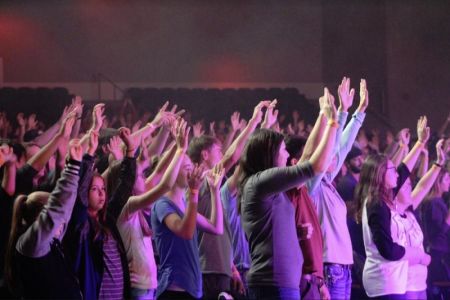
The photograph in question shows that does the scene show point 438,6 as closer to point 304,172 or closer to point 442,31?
point 442,31

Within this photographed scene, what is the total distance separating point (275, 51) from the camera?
22.7ft

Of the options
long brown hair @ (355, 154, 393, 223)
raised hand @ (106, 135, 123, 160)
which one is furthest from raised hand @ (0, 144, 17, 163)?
long brown hair @ (355, 154, 393, 223)

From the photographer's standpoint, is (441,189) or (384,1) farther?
(384,1)

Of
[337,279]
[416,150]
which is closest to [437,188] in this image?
[416,150]

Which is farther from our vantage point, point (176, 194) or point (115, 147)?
point (115, 147)

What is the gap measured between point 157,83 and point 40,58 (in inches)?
44.9

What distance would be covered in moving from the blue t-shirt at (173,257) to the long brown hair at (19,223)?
71cm

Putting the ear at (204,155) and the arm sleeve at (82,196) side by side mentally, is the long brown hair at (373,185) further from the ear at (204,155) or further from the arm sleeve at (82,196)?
the arm sleeve at (82,196)

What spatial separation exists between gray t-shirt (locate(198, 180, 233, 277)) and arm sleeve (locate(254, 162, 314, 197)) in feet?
3.52

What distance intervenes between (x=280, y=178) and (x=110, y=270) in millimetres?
953

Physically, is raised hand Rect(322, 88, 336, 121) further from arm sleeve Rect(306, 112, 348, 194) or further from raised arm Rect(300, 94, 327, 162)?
arm sleeve Rect(306, 112, 348, 194)

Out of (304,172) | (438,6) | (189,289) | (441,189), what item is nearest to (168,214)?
(189,289)

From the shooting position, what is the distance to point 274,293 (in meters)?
2.61

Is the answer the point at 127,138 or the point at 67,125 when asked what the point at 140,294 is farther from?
the point at 67,125
